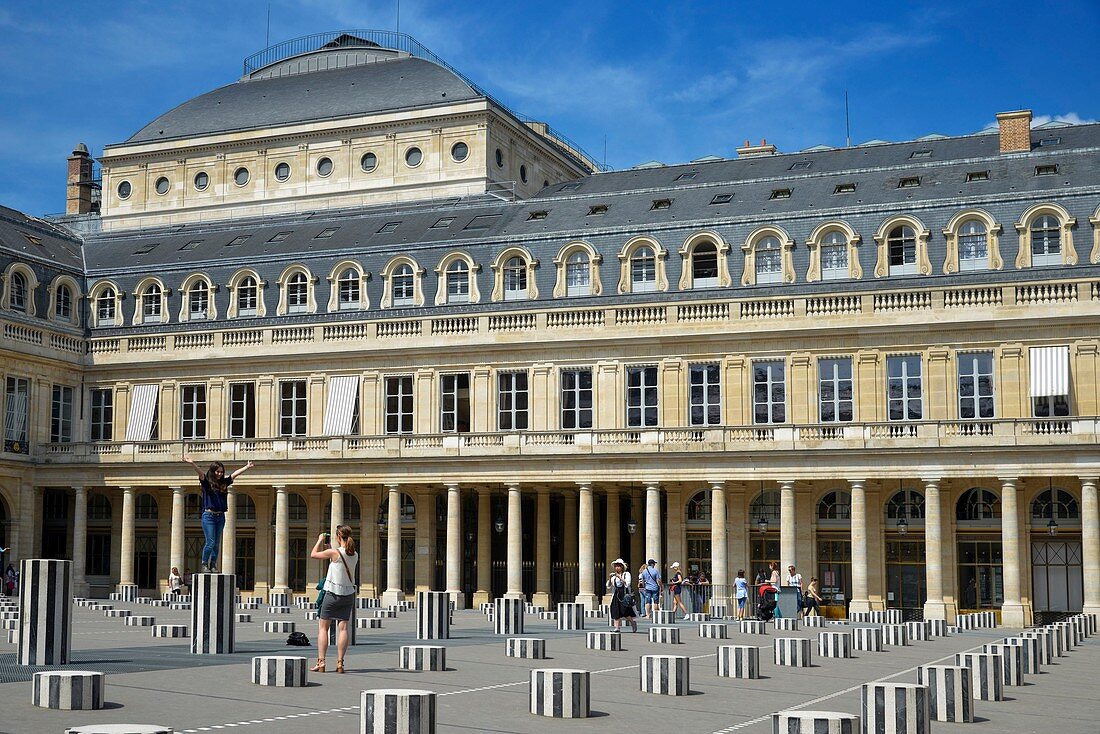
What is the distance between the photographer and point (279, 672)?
65.1 ft

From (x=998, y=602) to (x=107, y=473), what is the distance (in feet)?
122

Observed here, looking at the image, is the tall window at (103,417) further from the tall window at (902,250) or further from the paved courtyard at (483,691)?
the paved courtyard at (483,691)

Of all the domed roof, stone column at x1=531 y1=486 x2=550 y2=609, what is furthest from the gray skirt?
the domed roof

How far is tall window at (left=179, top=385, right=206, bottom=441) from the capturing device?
211ft

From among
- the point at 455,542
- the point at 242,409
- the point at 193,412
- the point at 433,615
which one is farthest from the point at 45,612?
the point at 193,412

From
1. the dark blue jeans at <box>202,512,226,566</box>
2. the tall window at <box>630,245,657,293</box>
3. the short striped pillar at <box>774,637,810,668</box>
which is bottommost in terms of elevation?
the short striped pillar at <box>774,637,810,668</box>

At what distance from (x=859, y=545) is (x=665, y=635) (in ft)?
69.7

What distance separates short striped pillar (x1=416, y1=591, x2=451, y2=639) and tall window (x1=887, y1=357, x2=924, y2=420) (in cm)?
2711

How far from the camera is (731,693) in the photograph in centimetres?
2089

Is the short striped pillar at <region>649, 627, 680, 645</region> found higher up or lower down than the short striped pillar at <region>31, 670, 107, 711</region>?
lower down

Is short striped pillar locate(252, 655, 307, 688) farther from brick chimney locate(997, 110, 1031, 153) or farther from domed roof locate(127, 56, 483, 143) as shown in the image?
domed roof locate(127, 56, 483, 143)

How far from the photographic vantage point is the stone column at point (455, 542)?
188 ft

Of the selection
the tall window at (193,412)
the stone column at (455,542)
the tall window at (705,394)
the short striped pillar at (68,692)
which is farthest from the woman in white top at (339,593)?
the tall window at (193,412)

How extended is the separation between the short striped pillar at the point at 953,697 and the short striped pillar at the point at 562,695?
425 cm
